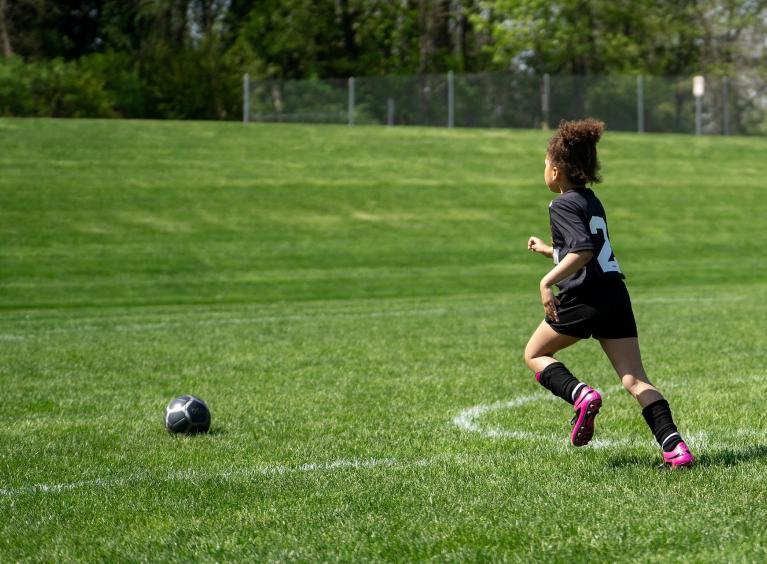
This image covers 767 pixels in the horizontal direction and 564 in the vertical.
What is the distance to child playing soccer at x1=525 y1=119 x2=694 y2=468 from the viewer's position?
19.8 ft

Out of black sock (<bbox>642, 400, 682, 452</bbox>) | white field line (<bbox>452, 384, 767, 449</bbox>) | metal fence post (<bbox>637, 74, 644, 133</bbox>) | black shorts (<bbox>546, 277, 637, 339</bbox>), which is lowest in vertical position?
white field line (<bbox>452, 384, 767, 449</bbox>)

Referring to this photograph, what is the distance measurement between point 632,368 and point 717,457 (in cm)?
74

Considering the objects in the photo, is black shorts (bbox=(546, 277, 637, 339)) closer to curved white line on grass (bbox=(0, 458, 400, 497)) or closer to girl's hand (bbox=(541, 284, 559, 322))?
girl's hand (bbox=(541, 284, 559, 322))

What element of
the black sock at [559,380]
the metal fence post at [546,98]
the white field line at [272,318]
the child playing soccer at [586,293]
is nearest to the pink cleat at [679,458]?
the child playing soccer at [586,293]

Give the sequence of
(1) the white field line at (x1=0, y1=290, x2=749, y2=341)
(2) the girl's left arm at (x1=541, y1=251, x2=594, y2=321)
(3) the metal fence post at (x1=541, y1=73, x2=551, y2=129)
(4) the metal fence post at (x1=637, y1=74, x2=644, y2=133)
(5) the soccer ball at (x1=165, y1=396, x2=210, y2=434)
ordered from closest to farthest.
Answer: (2) the girl's left arm at (x1=541, y1=251, x2=594, y2=321) < (5) the soccer ball at (x1=165, y1=396, x2=210, y2=434) < (1) the white field line at (x1=0, y1=290, x2=749, y2=341) < (3) the metal fence post at (x1=541, y1=73, x2=551, y2=129) < (4) the metal fence post at (x1=637, y1=74, x2=644, y2=133)

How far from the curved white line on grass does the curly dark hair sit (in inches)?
76.8

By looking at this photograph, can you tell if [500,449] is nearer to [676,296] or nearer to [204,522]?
[204,522]

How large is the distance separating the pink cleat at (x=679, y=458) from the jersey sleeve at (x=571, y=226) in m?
1.16

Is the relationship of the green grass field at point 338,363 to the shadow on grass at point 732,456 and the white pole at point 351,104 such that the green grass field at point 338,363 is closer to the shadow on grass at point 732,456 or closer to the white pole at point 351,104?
the shadow on grass at point 732,456

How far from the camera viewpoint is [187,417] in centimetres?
761

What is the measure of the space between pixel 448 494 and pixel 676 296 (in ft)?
48.0

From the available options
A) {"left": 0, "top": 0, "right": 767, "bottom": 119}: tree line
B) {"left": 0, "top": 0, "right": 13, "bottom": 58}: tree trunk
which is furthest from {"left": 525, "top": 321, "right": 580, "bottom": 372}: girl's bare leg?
{"left": 0, "top": 0, "right": 13, "bottom": 58}: tree trunk

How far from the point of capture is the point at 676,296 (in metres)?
19.5

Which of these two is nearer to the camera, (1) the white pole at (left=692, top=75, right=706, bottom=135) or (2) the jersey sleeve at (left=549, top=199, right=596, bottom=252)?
(2) the jersey sleeve at (left=549, top=199, right=596, bottom=252)
